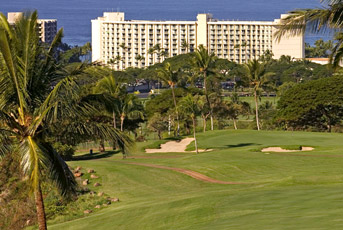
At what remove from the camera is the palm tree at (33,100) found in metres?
20.5

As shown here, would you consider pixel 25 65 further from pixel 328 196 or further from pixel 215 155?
pixel 215 155

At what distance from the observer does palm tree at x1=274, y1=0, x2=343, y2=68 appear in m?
22.3

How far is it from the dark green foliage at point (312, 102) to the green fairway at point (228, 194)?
34104 millimetres

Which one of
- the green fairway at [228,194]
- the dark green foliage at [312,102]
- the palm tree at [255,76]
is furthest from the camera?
the dark green foliage at [312,102]

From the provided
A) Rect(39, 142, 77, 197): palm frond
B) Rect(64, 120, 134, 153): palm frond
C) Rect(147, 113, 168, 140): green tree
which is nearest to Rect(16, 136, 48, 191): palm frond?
Rect(39, 142, 77, 197): palm frond

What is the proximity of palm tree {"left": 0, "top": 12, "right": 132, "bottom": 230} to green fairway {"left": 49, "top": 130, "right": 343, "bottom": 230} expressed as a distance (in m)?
5.00

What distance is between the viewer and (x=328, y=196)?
23453mm

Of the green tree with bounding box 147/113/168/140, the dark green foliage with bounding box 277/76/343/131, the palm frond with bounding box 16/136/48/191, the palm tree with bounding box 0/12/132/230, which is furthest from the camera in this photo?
the green tree with bounding box 147/113/168/140

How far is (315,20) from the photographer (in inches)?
888

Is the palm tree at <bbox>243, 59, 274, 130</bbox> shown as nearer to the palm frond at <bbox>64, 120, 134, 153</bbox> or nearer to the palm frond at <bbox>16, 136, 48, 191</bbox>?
the palm frond at <bbox>64, 120, 134, 153</bbox>

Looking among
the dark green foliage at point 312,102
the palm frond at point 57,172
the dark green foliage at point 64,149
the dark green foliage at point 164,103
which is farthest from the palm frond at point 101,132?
the dark green foliage at point 164,103

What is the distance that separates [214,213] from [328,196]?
4.04 m

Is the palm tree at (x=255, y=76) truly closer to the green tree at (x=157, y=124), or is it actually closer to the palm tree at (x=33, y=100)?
the green tree at (x=157, y=124)

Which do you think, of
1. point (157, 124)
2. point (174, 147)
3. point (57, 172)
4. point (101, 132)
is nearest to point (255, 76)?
point (157, 124)
